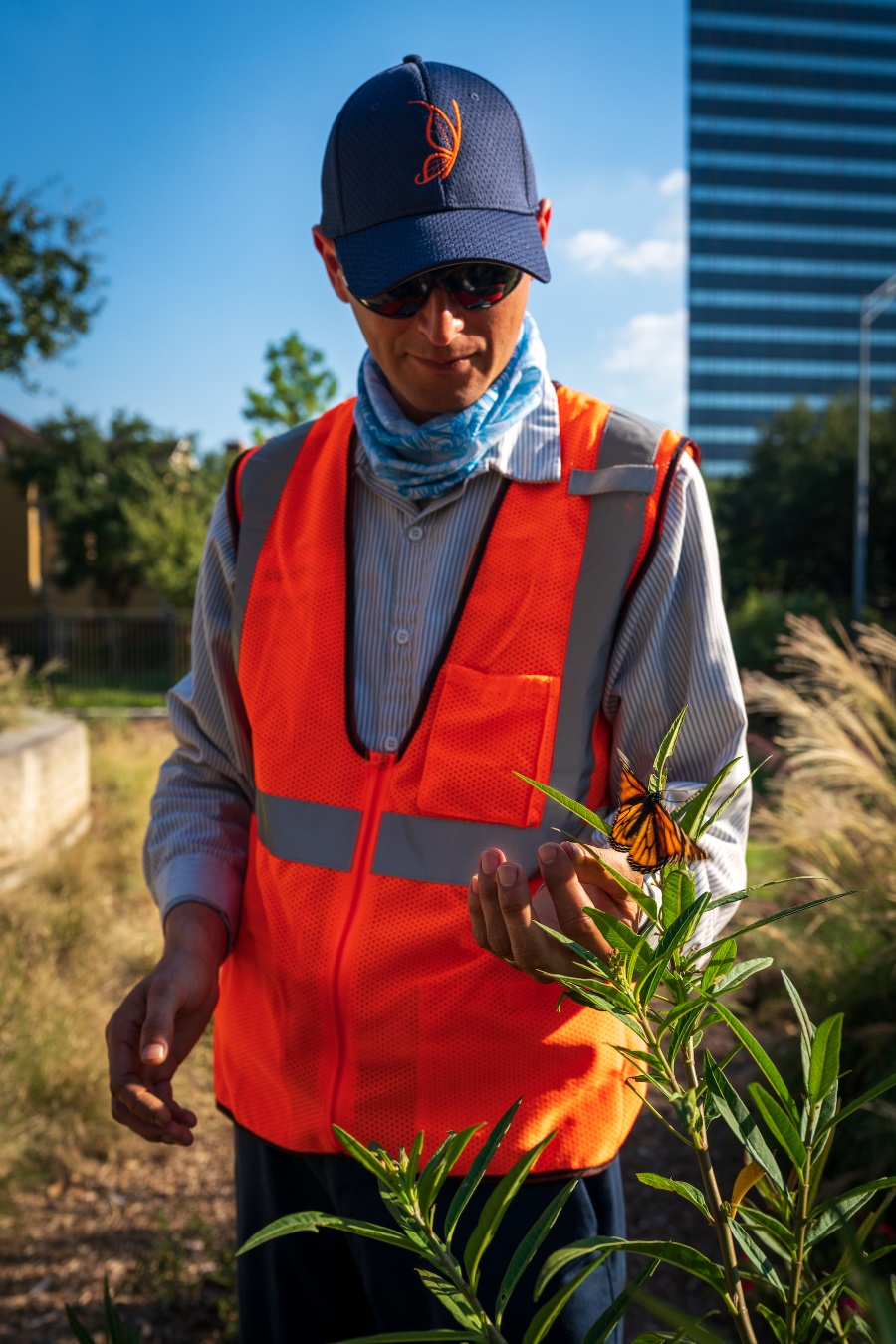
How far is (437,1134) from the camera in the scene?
4.92 ft

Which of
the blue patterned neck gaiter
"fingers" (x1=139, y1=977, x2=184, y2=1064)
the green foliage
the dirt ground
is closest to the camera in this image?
"fingers" (x1=139, y1=977, x2=184, y2=1064)

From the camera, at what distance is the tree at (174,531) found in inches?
921

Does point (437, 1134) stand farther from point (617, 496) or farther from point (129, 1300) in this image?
point (129, 1300)

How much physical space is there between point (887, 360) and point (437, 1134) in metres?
104

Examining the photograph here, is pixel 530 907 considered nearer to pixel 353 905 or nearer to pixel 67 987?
pixel 353 905

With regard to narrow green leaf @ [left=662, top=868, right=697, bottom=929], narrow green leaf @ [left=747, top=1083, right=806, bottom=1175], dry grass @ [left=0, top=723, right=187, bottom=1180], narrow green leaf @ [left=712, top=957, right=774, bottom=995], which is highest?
narrow green leaf @ [left=662, top=868, right=697, bottom=929]

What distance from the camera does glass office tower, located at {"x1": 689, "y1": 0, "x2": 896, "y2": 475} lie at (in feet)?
303

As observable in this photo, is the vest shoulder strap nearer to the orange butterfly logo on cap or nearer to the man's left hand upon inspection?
the orange butterfly logo on cap

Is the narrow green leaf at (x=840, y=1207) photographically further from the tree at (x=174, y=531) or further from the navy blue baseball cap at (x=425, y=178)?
the tree at (x=174, y=531)

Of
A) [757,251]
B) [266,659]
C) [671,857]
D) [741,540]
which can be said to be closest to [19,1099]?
[266,659]

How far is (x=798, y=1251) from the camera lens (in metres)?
0.61

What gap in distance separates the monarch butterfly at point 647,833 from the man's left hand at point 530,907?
0.28 ft

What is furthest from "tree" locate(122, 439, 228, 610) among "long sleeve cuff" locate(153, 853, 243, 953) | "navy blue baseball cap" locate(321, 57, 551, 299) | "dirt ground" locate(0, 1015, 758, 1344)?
"navy blue baseball cap" locate(321, 57, 551, 299)

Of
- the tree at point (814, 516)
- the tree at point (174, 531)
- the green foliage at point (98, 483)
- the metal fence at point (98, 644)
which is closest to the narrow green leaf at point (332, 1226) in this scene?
the tree at point (174, 531)
